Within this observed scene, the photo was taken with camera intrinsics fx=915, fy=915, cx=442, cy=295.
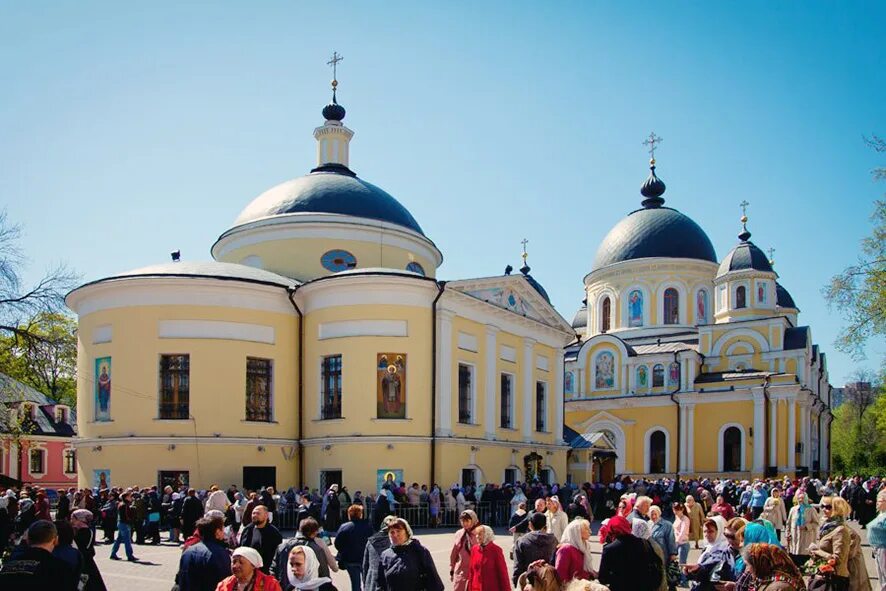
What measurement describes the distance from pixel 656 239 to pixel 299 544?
49.3 metres

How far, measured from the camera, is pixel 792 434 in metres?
47.7

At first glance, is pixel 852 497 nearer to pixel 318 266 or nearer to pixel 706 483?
pixel 706 483

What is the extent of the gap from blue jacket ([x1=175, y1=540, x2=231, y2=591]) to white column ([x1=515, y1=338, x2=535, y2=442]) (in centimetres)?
2707

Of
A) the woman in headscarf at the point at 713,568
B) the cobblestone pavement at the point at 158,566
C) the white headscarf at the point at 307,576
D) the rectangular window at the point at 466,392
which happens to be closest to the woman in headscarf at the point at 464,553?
the white headscarf at the point at 307,576

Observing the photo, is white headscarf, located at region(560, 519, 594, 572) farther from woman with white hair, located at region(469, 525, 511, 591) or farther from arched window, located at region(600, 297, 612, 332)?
arched window, located at region(600, 297, 612, 332)

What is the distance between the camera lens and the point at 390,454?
27.8m

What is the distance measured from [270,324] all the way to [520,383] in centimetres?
1010

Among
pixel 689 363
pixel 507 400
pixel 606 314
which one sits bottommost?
pixel 507 400

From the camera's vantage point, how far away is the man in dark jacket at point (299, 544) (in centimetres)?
898

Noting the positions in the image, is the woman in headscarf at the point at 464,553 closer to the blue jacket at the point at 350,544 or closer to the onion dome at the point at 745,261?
the blue jacket at the point at 350,544

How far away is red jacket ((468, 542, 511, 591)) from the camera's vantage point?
352 inches

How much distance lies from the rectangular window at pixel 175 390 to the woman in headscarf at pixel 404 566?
2031cm

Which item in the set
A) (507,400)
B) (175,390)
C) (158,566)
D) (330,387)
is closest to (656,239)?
(507,400)

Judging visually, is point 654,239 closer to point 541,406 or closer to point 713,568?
point 541,406
